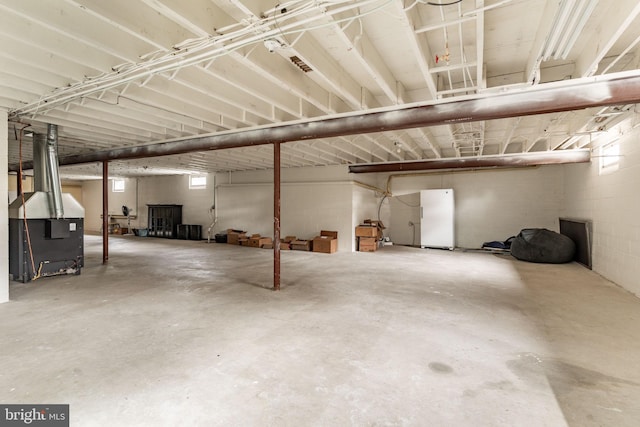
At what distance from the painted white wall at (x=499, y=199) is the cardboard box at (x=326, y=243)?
3187 mm

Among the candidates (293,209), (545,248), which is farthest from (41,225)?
(545,248)

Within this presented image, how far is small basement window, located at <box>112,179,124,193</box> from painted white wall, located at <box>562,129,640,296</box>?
15.7 m

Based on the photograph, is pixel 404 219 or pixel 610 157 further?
pixel 404 219

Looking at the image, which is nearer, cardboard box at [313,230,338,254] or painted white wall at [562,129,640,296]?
painted white wall at [562,129,640,296]

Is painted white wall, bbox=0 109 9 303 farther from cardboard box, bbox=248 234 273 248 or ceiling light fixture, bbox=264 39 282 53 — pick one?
cardboard box, bbox=248 234 273 248

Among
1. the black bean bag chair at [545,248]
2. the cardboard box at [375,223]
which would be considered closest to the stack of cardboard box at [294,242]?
the cardboard box at [375,223]

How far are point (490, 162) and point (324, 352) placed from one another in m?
6.59

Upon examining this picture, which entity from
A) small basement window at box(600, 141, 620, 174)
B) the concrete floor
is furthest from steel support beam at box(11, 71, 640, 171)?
small basement window at box(600, 141, 620, 174)

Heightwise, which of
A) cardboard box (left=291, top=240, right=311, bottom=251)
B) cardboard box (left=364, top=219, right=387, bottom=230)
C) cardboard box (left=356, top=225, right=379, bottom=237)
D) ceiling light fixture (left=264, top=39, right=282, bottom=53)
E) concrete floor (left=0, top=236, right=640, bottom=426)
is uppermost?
ceiling light fixture (left=264, top=39, right=282, bottom=53)

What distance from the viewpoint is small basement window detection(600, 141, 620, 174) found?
4.78 metres

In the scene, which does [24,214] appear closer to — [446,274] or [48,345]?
[48,345]

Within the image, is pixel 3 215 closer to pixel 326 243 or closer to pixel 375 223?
pixel 326 243

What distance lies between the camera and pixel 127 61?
2736 mm

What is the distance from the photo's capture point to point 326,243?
26.8ft
